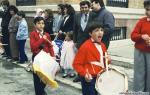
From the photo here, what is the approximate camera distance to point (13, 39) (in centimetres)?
1323

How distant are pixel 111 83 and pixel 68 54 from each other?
14.8 ft

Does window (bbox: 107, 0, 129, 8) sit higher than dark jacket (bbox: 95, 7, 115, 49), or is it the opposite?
dark jacket (bbox: 95, 7, 115, 49)

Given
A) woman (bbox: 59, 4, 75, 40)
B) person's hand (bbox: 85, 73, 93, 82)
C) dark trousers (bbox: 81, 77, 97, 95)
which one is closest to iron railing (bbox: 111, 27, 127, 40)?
woman (bbox: 59, 4, 75, 40)

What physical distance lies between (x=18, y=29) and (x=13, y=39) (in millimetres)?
746

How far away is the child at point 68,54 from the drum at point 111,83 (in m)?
4.41

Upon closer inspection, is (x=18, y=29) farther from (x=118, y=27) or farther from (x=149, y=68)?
(x=149, y=68)

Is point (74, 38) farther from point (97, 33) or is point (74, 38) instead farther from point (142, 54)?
point (97, 33)

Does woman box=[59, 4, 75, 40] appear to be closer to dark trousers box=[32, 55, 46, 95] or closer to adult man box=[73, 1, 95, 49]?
adult man box=[73, 1, 95, 49]

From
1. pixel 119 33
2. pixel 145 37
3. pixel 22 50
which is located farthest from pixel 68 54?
pixel 119 33

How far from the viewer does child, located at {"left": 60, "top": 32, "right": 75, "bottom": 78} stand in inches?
409

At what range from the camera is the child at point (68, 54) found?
10.4m

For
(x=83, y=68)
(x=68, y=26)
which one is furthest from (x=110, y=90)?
(x=68, y=26)

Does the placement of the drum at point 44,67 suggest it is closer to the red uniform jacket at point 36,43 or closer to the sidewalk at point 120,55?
the red uniform jacket at point 36,43

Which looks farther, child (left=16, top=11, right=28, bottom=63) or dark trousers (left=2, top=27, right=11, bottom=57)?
dark trousers (left=2, top=27, right=11, bottom=57)
